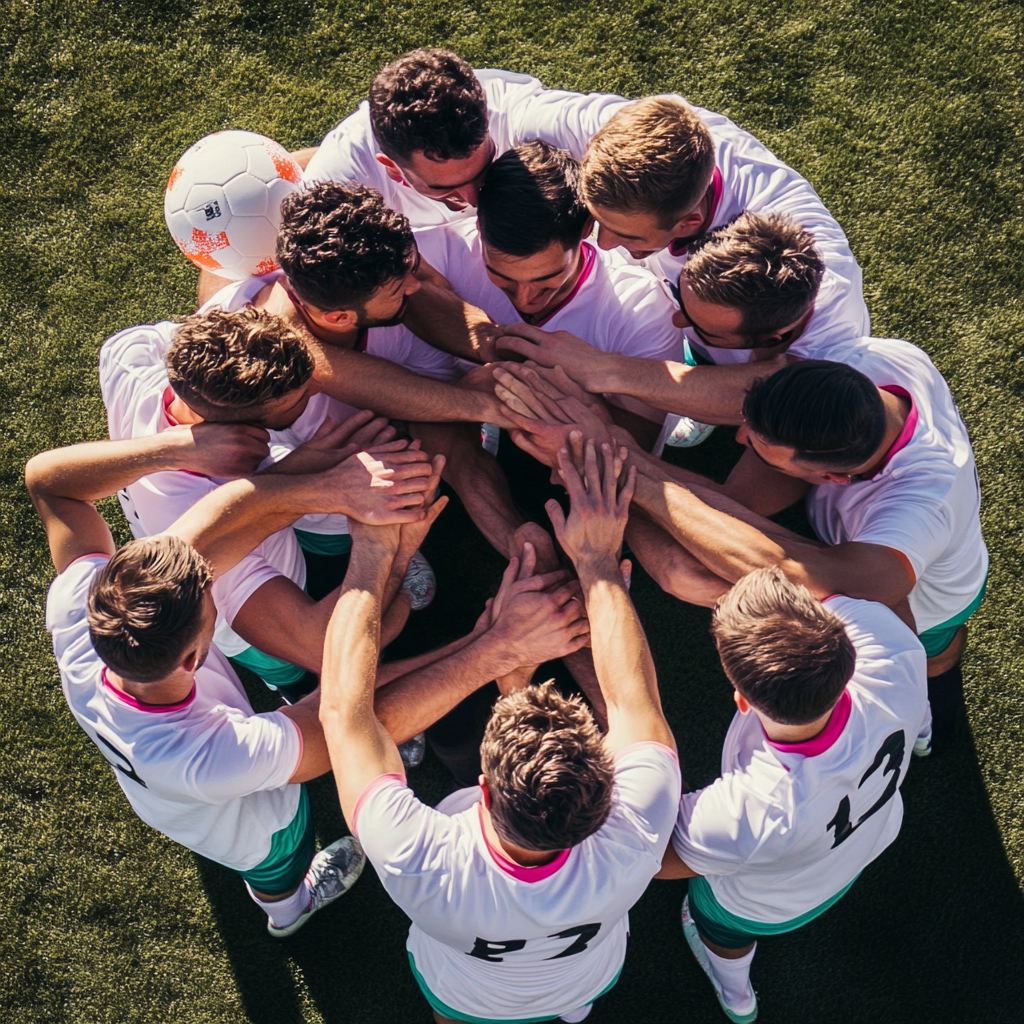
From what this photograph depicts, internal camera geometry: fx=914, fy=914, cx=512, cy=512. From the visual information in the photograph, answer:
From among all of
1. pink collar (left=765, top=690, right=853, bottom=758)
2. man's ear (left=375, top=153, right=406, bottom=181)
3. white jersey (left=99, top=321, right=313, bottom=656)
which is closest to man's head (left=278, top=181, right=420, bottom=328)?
man's ear (left=375, top=153, right=406, bottom=181)

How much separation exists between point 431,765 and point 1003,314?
3.88 meters

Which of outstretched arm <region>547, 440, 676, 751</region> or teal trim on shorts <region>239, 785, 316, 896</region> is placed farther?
teal trim on shorts <region>239, 785, 316, 896</region>

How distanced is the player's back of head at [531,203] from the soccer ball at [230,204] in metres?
1.03

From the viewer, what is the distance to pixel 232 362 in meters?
3.49

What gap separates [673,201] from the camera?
3705mm

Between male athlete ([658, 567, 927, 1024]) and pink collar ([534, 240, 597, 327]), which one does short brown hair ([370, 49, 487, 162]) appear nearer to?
pink collar ([534, 240, 597, 327])

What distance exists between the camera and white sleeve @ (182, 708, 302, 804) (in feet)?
10.8

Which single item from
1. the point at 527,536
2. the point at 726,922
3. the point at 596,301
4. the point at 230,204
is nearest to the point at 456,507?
the point at 527,536

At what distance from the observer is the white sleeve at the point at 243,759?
10.8ft

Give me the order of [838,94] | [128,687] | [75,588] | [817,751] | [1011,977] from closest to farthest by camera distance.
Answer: [817,751], [128,687], [75,588], [1011,977], [838,94]

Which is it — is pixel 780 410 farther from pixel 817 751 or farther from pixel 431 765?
pixel 431 765

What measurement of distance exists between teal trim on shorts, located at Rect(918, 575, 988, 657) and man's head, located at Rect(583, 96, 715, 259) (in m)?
2.10

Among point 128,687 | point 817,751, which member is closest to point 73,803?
point 128,687

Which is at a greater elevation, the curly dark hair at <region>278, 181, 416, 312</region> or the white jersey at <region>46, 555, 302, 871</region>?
the curly dark hair at <region>278, 181, 416, 312</region>
